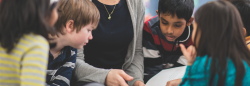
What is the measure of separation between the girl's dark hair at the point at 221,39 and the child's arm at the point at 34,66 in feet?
1.55

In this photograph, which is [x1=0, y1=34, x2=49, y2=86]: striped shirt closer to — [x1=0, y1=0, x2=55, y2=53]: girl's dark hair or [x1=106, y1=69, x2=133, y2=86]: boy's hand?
[x1=0, y1=0, x2=55, y2=53]: girl's dark hair

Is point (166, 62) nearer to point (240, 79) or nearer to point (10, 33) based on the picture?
point (240, 79)

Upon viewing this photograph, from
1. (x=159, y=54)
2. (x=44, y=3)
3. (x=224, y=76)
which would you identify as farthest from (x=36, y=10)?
(x=159, y=54)

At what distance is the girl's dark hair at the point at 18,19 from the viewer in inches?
20.2

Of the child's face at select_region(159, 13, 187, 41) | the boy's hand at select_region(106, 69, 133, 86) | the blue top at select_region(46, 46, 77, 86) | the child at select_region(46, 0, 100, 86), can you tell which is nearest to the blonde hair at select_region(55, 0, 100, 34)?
the child at select_region(46, 0, 100, 86)

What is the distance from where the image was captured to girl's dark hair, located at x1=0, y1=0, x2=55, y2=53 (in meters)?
0.51

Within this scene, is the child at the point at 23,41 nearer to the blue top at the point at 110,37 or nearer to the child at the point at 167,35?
the blue top at the point at 110,37

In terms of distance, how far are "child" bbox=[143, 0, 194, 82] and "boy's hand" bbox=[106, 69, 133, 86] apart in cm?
28

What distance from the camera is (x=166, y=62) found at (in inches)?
46.3

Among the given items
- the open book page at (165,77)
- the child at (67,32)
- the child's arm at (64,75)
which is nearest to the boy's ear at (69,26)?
the child at (67,32)

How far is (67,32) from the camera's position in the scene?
825mm

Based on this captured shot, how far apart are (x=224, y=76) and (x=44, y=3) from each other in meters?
0.56

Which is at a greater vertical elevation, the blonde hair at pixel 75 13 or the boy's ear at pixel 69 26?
the blonde hair at pixel 75 13

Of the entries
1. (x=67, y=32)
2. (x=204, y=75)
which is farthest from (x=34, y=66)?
(x=204, y=75)
